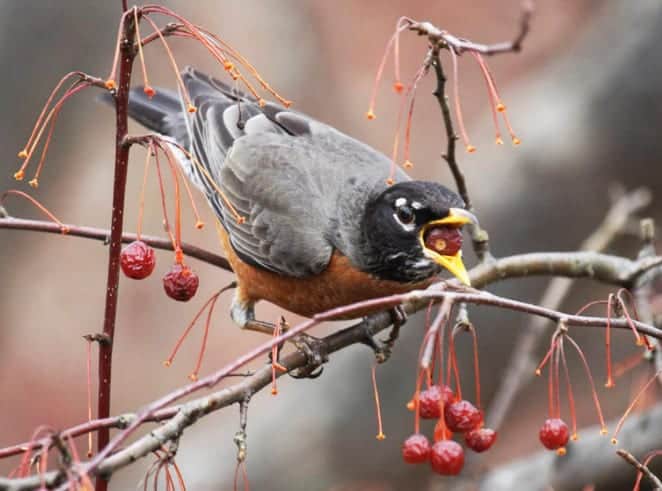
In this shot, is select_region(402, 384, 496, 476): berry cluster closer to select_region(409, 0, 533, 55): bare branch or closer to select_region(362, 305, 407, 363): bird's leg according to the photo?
select_region(362, 305, 407, 363): bird's leg

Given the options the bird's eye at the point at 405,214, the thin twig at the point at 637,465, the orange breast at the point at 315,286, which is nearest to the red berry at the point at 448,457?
the thin twig at the point at 637,465

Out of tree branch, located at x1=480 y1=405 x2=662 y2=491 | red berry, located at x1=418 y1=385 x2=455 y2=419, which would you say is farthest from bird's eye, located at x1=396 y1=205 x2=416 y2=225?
tree branch, located at x1=480 y1=405 x2=662 y2=491

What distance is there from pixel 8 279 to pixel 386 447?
246cm

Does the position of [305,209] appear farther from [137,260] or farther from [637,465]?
[637,465]

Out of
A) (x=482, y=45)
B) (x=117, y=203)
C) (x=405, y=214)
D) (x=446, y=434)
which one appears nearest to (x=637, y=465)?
(x=446, y=434)

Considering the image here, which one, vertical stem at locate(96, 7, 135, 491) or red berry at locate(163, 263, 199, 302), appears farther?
red berry at locate(163, 263, 199, 302)

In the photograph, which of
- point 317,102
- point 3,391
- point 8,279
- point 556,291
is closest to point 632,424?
point 556,291

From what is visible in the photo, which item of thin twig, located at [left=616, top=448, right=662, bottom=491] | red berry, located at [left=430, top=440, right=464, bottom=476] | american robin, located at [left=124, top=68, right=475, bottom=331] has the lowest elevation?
thin twig, located at [left=616, top=448, right=662, bottom=491]

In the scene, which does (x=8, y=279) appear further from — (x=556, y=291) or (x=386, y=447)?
(x=556, y=291)

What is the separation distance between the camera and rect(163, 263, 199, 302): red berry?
2.84 metres

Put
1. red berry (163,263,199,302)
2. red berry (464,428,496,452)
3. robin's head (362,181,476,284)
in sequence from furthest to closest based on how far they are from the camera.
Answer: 1. robin's head (362,181,476,284)
2. red berry (163,263,199,302)
3. red berry (464,428,496,452)

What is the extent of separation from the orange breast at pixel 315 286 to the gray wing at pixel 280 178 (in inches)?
1.7

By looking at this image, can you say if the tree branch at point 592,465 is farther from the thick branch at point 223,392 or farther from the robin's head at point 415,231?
the thick branch at point 223,392

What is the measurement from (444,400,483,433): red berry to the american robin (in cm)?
65
